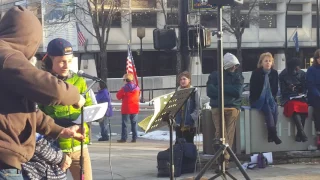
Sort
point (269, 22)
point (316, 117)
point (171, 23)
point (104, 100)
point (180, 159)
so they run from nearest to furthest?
point (180, 159), point (316, 117), point (104, 100), point (171, 23), point (269, 22)

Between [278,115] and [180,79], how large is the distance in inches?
74.5

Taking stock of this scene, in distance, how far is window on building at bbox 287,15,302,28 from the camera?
5291cm

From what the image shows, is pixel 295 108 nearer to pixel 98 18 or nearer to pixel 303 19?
pixel 98 18

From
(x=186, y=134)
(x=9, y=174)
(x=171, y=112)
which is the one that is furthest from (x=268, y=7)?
(x=9, y=174)

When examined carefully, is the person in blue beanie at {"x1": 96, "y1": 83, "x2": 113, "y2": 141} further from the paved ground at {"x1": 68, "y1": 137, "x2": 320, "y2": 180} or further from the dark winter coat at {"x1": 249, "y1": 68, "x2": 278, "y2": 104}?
the dark winter coat at {"x1": 249, "y1": 68, "x2": 278, "y2": 104}

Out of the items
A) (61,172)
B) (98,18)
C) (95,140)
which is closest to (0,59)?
(61,172)

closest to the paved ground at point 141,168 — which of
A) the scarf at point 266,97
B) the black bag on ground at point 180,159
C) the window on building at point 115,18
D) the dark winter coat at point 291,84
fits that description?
the black bag on ground at point 180,159

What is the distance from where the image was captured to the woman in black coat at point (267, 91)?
1052cm

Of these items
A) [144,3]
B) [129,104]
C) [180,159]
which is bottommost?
[180,159]

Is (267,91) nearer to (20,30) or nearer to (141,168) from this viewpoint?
(141,168)

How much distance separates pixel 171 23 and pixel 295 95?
3226cm

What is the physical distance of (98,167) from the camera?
37.1 ft

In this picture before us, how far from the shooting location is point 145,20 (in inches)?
1843

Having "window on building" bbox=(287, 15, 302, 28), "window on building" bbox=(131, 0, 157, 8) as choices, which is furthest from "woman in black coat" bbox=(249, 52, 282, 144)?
"window on building" bbox=(287, 15, 302, 28)
